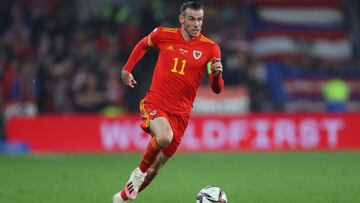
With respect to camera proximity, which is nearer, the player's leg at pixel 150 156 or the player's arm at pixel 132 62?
the player's leg at pixel 150 156

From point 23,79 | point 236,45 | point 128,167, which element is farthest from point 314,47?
point 128,167

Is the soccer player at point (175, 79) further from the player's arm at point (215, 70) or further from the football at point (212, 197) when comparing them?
the football at point (212, 197)

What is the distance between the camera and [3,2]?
66.2 ft

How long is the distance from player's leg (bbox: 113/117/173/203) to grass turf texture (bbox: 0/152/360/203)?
1007mm

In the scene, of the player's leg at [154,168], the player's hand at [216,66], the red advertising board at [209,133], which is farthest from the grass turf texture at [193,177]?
the player's hand at [216,66]

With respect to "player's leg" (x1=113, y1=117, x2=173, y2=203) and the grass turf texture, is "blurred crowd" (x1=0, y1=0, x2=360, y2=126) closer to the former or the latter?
the grass turf texture

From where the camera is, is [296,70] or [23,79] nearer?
[23,79]

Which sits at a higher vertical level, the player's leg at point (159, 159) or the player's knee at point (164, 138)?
the player's knee at point (164, 138)

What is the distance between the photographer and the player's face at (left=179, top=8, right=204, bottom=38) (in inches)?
344

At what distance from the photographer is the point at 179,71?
8.84 m

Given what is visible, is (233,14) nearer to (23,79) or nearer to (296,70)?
(296,70)

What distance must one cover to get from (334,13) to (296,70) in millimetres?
2614

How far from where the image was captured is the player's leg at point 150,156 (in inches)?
330

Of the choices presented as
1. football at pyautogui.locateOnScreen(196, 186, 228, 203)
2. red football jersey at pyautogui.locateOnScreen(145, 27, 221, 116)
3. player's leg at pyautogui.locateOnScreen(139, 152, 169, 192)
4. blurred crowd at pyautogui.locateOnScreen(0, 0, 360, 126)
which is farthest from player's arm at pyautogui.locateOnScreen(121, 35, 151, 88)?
blurred crowd at pyautogui.locateOnScreen(0, 0, 360, 126)
